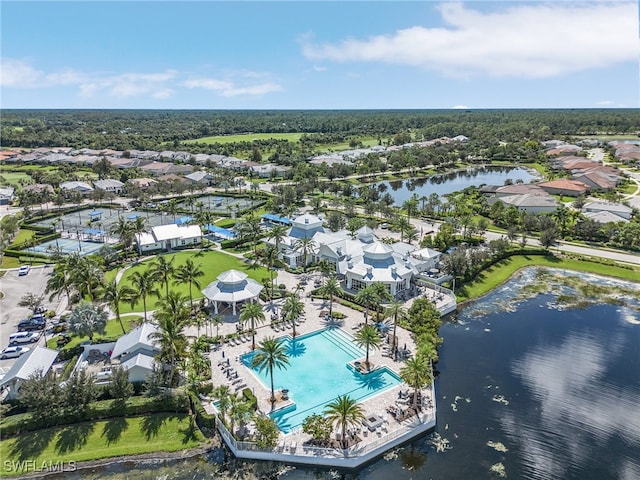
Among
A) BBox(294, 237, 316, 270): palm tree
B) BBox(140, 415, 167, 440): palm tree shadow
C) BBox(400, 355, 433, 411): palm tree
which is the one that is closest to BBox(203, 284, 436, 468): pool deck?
BBox(400, 355, 433, 411): palm tree

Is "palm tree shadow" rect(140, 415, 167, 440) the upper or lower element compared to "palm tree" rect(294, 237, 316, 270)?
lower

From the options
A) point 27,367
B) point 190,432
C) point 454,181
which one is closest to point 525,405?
point 190,432

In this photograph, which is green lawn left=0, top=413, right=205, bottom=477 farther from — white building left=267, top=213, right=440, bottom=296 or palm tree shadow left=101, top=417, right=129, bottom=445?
white building left=267, top=213, right=440, bottom=296

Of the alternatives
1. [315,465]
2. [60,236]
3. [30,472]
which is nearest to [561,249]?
[315,465]

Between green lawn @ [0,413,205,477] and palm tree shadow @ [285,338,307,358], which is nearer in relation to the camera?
green lawn @ [0,413,205,477]

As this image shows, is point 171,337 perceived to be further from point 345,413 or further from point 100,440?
point 345,413

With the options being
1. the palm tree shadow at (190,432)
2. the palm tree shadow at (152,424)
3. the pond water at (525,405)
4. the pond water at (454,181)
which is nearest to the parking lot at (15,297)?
the palm tree shadow at (152,424)
